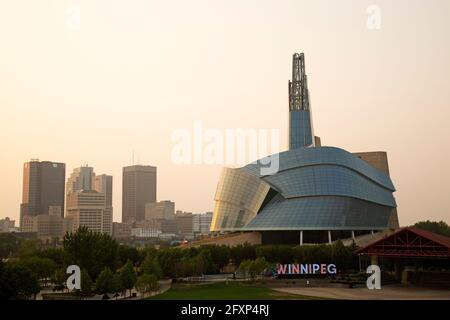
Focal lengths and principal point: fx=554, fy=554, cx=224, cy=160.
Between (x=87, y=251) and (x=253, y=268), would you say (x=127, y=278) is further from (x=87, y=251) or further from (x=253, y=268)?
(x=253, y=268)

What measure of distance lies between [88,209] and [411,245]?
503 feet

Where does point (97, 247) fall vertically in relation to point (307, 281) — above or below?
above

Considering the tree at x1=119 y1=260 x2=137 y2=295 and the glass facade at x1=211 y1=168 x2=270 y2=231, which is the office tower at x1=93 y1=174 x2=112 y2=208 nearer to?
the glass facade at x1=211 y1=168 x2=270 y2=231

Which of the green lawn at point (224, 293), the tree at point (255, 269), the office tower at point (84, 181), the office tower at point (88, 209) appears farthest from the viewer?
the office tower at point (84, 181)

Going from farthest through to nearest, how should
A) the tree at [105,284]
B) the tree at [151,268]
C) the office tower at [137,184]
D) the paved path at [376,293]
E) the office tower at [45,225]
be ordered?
the office tower at [45,225], the office tower at [137,184], the tree at [151,268], the tree at [105,284], the paved path at [376,293]

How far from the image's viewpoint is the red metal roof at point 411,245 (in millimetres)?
52594

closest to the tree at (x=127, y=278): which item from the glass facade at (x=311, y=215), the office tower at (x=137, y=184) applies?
the glass facade at (x=311, y=215)

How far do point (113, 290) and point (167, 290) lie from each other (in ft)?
23.3

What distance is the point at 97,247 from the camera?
55.2 meters

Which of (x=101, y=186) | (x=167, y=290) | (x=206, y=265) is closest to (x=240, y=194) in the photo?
(x=206, y=265)

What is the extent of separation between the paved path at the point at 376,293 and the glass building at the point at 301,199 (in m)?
44.3

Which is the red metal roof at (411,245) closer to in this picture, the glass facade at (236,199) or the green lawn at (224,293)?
the green lawn at (224,293)

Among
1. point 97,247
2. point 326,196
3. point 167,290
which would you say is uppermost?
point 326,196
